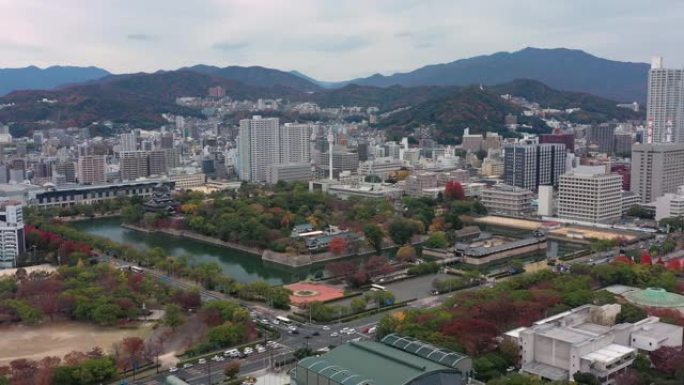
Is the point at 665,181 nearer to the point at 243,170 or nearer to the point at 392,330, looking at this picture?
the point at 392,330

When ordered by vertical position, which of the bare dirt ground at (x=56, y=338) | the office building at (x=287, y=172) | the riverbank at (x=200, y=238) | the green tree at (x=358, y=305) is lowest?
the bare dirt ground at (x=56, y=338)

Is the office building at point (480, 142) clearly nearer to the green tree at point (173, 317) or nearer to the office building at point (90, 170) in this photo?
the office building at point (90, 170)

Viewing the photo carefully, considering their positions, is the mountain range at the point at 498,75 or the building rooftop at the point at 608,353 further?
the mountain range at the point at 498,75

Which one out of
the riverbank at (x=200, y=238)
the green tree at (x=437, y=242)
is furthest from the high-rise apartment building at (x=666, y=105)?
the riverbank at (x=200, y=238)

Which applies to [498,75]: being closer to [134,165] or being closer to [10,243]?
[134,165]

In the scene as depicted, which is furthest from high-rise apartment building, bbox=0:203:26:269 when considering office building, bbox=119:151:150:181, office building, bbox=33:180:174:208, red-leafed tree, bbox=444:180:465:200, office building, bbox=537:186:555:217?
office building, bbox=119:151:150:181

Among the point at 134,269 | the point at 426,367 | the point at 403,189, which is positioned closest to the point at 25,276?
the point at 134,269

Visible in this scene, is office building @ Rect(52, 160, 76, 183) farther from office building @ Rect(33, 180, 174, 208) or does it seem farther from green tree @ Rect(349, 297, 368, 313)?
green tree @ Rect(349, 297, 368, 313)

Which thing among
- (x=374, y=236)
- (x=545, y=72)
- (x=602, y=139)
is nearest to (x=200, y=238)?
(x=374, y=236)

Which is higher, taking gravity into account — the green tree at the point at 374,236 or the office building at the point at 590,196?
the office building at the point at 590,196
